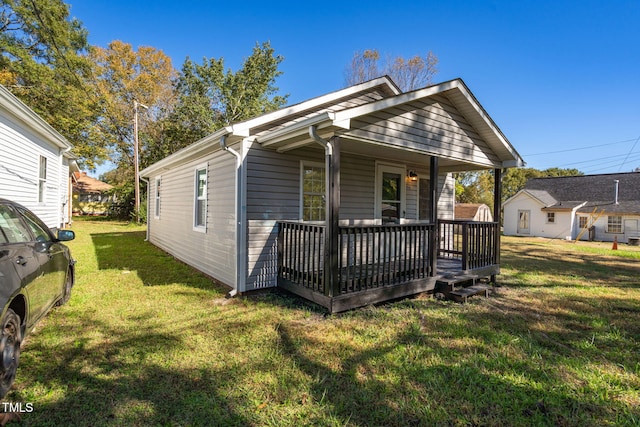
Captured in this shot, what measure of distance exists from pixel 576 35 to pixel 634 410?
49.6 ft

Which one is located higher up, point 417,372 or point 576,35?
point 576,35

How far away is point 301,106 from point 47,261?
4.33m

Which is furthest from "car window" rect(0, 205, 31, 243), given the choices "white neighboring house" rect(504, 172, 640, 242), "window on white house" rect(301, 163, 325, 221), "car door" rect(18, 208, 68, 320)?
"white neighboring house" rect(504, 172, 640, 242)

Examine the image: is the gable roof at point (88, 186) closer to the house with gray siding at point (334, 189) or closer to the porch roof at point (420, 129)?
the house with gray siding at point (334, 189)

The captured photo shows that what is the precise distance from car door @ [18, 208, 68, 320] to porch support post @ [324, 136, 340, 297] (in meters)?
3.16

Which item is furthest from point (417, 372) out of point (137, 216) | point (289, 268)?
point (137, 216)

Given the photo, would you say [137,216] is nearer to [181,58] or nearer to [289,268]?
[181,58]

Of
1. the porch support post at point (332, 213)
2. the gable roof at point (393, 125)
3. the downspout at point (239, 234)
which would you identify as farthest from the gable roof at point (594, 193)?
the downspout at point (239, 234)

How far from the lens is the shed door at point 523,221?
25.3 meters

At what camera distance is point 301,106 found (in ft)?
18.8

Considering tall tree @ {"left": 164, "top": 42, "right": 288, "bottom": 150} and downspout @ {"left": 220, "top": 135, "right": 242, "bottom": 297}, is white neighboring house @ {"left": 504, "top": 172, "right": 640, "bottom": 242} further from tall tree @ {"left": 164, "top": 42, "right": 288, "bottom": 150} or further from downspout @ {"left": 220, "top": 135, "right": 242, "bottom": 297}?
downspout @ {"left": 220, "top": 135, "right": 242, "bottom": 297}

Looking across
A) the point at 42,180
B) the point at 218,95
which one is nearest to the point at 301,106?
the point at 42,180

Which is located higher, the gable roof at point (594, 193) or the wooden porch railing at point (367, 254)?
the gable roof at point (594, 193)

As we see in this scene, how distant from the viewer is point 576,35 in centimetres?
1226
